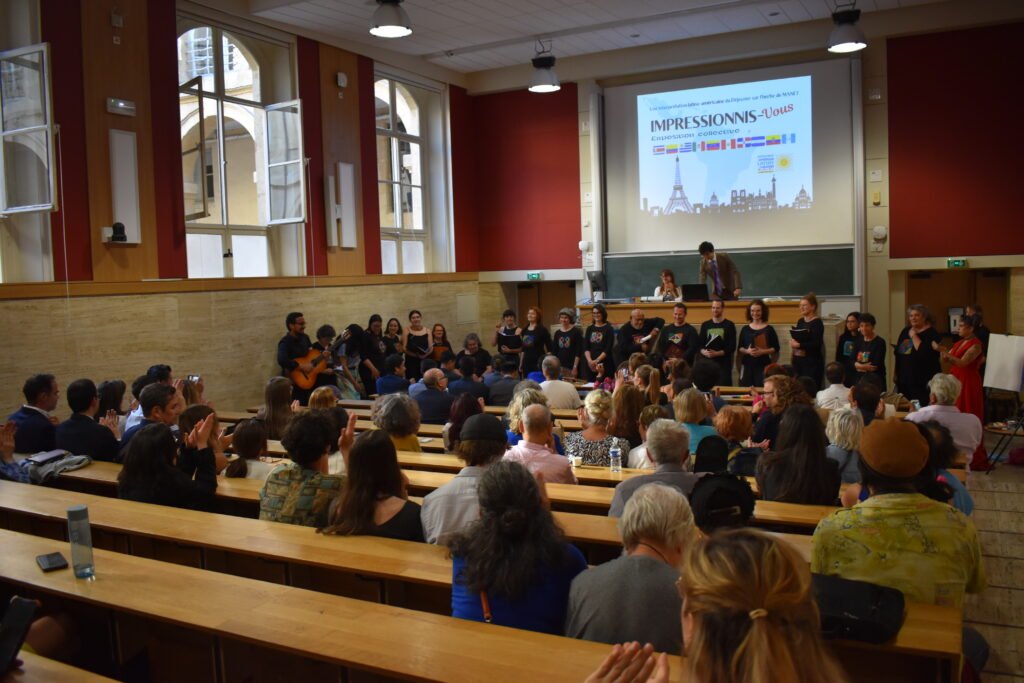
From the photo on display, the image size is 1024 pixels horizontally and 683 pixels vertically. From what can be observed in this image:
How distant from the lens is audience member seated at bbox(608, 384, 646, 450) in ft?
16.5

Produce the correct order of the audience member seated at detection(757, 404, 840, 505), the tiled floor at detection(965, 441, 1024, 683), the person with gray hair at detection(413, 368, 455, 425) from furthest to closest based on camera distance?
the person with gray hair at detection(413, 368, 455, 425), the audience member seated at detection(757, 404, 840, 505), the tiled floor at detection(965, 441, 1024, 683)

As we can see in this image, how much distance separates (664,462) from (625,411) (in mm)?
1289

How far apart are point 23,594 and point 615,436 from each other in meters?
3.12

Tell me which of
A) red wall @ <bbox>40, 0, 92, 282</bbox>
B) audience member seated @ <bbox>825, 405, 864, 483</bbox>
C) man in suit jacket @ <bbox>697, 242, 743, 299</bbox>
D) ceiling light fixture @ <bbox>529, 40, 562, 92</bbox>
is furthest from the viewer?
ceiling light fixture @ <bbox>529, 40, 562, 92</bbox>

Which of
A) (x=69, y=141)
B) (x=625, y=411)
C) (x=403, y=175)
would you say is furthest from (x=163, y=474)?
(x=403, y=175)

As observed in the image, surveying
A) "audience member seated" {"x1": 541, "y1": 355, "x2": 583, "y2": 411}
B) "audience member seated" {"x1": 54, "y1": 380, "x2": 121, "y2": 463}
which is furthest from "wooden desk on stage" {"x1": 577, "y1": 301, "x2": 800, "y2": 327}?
"audience member seated" {"x1": 54, "y1": 380, "x2": 121, "y2": 463}

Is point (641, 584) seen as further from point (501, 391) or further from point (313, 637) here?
point (501, 391)

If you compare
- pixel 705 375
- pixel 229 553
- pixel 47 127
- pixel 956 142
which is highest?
pixel 956 142

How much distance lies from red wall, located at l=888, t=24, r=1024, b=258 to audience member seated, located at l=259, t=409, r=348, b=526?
10.1m

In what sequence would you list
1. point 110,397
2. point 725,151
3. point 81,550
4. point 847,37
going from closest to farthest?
point 81,550 → point 110,397 → point 847,37 → point 725,151

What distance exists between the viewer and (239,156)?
10.6m

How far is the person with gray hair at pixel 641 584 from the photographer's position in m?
2.32

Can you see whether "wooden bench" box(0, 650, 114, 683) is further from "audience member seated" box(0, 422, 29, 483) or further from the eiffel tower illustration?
the eiffel tower illustration

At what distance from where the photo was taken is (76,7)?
8062mm
